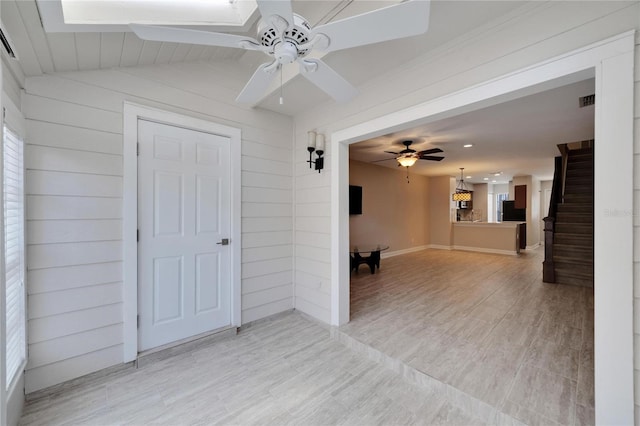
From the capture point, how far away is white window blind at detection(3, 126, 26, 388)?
1.55 meters

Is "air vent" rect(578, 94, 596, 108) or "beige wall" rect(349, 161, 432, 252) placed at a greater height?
"air vent" rect(578, 94, 596, 108)

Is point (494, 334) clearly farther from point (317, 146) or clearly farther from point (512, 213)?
point (512, 213)

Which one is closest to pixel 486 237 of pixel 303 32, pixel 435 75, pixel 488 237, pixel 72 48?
pixel 488 237

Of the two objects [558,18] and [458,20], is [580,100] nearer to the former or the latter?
[558,18]

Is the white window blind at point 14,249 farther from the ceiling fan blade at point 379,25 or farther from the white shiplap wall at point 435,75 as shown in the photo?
the white shiplap wall at point 435,75

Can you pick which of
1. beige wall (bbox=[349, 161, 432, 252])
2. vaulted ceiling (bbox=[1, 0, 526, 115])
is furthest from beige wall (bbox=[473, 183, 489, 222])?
vaulted ceiling (bbox=[1, 0, 526, 115])

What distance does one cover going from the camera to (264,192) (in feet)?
10.4

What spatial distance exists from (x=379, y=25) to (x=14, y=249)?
8.38 ft

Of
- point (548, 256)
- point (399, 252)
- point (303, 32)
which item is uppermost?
point (303, 32)

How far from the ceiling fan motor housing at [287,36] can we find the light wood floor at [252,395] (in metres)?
2.27

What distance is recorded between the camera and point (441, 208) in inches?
331

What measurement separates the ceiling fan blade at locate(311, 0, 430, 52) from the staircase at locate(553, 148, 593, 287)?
530cm

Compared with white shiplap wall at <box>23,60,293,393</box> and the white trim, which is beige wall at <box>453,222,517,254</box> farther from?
white shiplap wall at <box>23,60,293,393</box>

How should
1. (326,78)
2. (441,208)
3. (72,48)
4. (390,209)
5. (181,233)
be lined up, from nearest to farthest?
1. (326,78)
2. (72,48)
3. (181,233)
4. (390,209)
5. (441,208)
